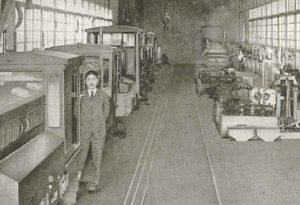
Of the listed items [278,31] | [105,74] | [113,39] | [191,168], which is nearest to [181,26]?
[278,31]

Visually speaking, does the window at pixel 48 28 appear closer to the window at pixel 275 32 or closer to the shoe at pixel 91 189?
the shoe at pixel 91 189

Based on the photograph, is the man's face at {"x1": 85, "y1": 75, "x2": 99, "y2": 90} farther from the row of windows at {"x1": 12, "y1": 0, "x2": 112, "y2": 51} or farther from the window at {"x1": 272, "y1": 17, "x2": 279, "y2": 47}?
the window at {"x1": 272, "y1": 17, "x2": 279, "y2": 47}

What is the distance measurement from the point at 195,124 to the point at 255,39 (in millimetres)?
19880

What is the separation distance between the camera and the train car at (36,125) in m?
4.41

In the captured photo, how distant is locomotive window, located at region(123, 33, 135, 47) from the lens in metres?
18.2

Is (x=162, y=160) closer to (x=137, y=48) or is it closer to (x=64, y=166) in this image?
(x=64, y=166)

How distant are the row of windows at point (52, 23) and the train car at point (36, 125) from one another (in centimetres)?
688

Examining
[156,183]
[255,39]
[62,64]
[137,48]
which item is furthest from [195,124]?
[255,39]

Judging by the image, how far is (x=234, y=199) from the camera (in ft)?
24.1

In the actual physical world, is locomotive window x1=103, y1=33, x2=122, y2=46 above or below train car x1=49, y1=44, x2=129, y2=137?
above

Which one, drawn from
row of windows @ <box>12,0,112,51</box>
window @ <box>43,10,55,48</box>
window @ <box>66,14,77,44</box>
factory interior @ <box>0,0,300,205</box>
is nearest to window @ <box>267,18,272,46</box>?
factory interior @ <box>0,0,300,205</box>

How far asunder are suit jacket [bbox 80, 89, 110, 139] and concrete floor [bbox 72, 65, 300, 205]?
0.87 metres

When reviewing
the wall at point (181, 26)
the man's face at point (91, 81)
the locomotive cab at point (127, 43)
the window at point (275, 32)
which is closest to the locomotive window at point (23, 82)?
the man's face at point (91, 81)

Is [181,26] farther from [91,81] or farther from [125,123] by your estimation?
[91,81]
